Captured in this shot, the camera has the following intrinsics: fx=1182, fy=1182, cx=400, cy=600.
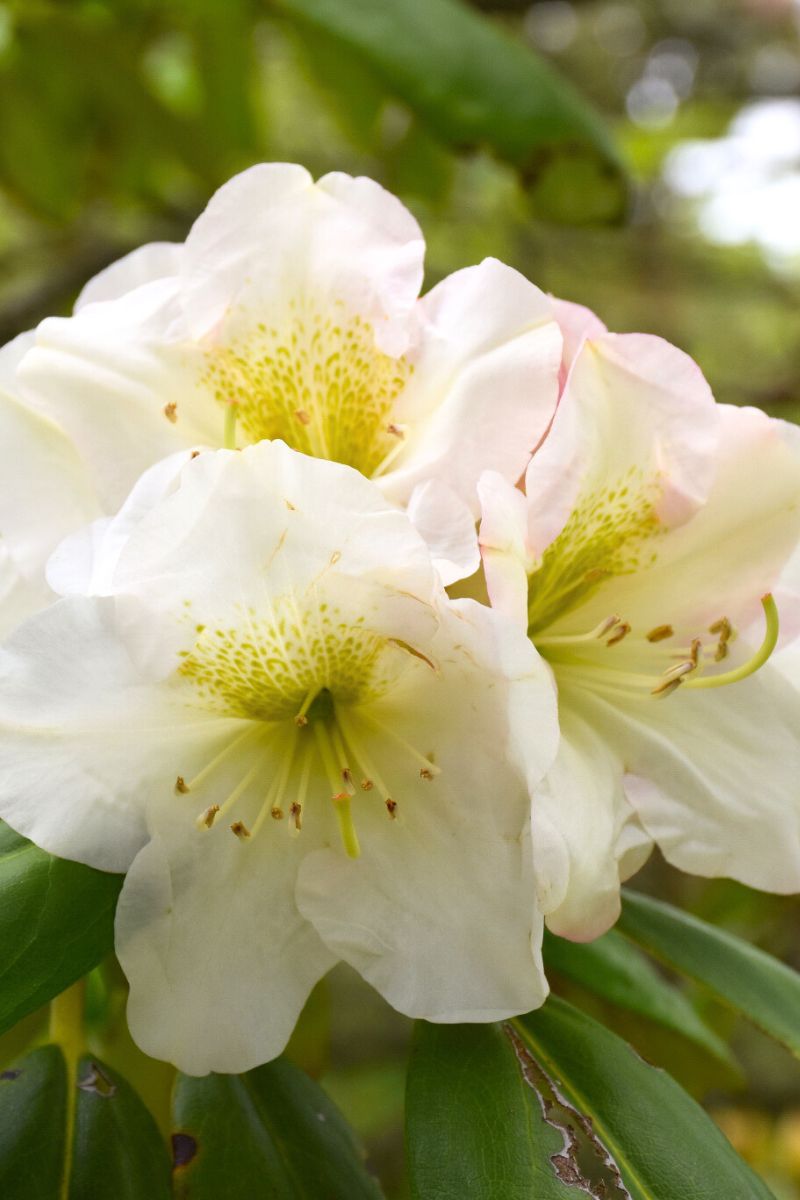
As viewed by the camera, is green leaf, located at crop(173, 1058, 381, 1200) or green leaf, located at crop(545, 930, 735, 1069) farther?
green leaf, located at crop(545, 930, 735, 1069)

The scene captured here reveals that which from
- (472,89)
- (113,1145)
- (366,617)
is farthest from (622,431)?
(472,89)

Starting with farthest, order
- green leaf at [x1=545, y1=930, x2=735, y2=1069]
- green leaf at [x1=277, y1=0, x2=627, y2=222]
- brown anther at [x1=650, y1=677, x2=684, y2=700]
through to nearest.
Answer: green leaf at [x1=277, y1=0, x2=627, y2=222] → green leaf at [x1=545, y1=930, x2=735, y2=1069] → brown anther at [x1=650, y1=677, x2=684, y2=700]

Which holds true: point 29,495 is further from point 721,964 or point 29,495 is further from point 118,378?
point 721,964

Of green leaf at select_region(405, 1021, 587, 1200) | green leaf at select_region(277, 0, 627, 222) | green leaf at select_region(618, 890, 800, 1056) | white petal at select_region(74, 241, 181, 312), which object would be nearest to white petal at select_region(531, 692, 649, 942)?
green leaf at select_region(405, 1021, 587, 1200)

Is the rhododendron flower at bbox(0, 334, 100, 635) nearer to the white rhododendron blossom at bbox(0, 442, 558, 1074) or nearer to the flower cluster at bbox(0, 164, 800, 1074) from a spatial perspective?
the flower cluster at bbox(0, 164, 800, 1074)

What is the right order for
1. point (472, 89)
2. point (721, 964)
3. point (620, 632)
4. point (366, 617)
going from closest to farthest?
1. point (366, 617)
2. point (620, 632)
3. point (721, 964)
4. point (472, 89)

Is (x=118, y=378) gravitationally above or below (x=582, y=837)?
above

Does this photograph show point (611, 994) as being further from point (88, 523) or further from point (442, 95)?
point (442, 95)

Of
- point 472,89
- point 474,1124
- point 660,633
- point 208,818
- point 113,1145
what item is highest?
point 472,89
